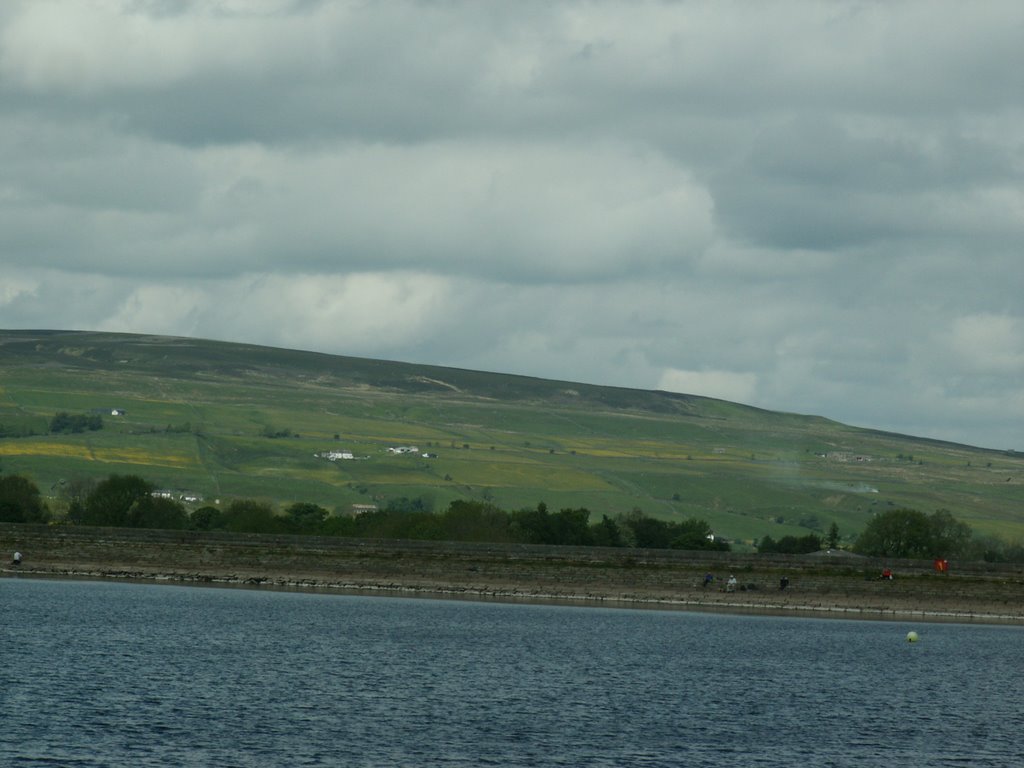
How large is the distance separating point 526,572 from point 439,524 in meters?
33.1

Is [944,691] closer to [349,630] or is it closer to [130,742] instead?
[349,630]

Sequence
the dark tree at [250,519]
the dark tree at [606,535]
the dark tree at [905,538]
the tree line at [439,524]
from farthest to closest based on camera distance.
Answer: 1. the dark tree at [905,538]
2. the dark tree at [606,535]
3. the dark tree at [250,519]
4. the tree line at [439,524]

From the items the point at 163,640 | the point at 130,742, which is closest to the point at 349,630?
the point at 163,640

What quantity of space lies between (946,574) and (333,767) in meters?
73.1

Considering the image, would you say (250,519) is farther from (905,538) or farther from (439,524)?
(905,538)

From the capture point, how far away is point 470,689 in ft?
174

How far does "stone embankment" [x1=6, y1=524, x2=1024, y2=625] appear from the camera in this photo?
101 m

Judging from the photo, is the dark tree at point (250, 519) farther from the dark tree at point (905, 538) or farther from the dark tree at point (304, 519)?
the dark tree at point (905, 538)

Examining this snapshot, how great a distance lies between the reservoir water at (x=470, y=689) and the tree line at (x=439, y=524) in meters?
48.6

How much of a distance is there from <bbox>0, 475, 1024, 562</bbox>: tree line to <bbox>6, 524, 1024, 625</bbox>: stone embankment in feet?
58.8

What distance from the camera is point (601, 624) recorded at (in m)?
82.4

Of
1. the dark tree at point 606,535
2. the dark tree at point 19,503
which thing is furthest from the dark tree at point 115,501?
the dark tree at point 606,535

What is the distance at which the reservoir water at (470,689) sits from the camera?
41.1 metres

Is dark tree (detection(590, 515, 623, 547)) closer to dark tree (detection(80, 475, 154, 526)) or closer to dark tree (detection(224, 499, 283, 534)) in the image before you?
dark tree (detection(224, 499, 283, 534))
